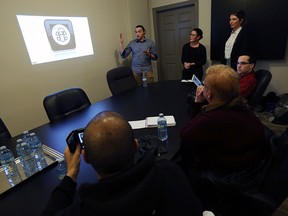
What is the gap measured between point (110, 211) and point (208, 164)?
858 mm

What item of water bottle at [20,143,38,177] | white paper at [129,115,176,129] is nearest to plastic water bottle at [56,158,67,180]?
water bottle at [20,143,38,177]

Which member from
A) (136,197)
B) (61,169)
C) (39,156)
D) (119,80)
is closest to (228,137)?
(136,197)

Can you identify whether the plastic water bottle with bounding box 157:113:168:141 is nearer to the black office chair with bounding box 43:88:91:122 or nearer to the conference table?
the conference table

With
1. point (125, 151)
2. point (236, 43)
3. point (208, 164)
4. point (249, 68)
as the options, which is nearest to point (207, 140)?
point (208, 164)

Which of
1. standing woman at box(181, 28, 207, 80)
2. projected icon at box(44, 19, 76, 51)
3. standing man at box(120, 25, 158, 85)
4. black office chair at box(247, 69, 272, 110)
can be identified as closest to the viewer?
black office chair at box(247, 69, 272, 110)

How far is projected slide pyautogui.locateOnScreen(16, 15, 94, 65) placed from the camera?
2.70 metres

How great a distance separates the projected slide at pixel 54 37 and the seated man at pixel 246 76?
2544 mm

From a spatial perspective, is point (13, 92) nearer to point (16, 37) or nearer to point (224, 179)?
point (16, 37)

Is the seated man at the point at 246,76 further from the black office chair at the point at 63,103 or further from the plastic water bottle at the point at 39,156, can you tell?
the plastic water bottle at the point at 39,156

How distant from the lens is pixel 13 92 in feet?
8.64

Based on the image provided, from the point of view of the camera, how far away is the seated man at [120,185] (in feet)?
1.80

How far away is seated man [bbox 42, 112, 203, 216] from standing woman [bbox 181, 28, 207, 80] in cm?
281

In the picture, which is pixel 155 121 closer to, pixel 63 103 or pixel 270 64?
pixel 63 103

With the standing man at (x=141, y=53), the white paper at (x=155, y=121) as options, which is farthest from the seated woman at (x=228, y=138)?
the standing man at (x=141, y=53)
